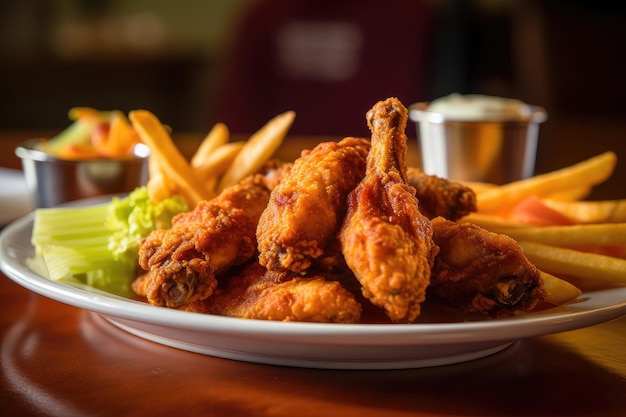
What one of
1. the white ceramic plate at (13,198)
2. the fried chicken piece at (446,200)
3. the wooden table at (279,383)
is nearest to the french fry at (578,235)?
the fried chicken piece at (446,200)

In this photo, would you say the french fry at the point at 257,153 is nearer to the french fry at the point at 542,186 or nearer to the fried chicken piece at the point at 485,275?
the french fry at the point at 542,186

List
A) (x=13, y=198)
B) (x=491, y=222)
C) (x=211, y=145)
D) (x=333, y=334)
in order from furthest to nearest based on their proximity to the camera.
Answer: (x=13, y=198) < (x=211, y=145) < (x=491, y=222) < (x=333, y=334)

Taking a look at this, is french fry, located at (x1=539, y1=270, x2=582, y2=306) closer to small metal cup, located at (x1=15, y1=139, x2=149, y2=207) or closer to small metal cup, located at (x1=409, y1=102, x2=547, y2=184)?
small metal cup, located at (x1=409, y1=102, x2=547, y2=184)

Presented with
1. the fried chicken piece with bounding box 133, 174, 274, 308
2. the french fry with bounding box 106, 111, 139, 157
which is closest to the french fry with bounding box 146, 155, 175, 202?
the fried chicken piece with bounding box 133, 174, 274, 308

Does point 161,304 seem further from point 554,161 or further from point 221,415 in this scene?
point 554,161

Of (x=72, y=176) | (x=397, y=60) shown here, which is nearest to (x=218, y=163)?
(x=72, y=176)

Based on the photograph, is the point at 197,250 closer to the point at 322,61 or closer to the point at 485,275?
the point at 485,275
